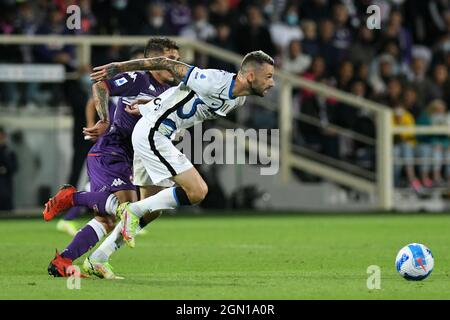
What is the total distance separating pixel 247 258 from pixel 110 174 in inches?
89.5

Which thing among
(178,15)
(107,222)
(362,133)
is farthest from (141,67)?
(178,15)

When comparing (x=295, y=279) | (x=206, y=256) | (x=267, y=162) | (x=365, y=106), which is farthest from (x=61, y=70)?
(x=295, y=279)

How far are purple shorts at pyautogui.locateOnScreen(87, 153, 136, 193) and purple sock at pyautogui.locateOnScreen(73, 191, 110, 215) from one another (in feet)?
0.65

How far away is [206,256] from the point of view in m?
11.9

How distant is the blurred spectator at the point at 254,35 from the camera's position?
20.8m

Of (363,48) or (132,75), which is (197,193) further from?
(363,48)

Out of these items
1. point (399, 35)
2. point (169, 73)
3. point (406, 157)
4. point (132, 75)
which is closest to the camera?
point (169, 73)

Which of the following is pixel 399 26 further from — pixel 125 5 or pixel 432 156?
pixel 125 5

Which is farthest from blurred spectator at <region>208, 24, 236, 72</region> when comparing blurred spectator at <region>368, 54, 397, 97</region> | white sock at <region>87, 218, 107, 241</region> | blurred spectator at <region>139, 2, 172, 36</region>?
white sock at <region>87, 218, 107, 241</region>

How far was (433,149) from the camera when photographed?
67.4 feet

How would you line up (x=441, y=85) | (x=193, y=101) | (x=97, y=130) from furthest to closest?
1. (x=441, y=85)
2. (x=97, y=130)
3. (x=193, y=101)
